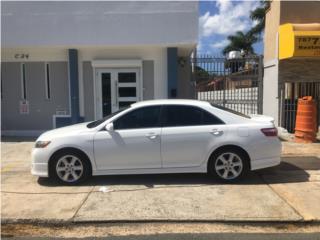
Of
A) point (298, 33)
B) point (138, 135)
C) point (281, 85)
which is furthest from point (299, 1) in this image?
point (138, 135)

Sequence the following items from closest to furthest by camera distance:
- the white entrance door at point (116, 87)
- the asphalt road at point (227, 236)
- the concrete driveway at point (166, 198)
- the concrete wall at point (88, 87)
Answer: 1. the asphalt road at point (227, 236)
2. the concrete driveway at point (166, 198)
3. the white entrance door at point (116, 87)
4. the concrete wall at point (88, 87)

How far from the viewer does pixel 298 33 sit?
11.6m

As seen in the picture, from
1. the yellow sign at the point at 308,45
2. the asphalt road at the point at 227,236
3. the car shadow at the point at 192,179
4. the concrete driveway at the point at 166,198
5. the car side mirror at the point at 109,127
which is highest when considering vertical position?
the yellow sign at the point at 308,45

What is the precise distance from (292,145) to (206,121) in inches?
184

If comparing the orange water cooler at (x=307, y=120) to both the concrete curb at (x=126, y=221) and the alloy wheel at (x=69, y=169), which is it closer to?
the concrete curb at (x=126, y=221)

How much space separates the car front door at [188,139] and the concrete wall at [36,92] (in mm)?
6818

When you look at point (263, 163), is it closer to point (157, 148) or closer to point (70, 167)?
point (157, 148)

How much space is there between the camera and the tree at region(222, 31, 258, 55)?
46.7m

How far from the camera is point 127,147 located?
6910 millimetres

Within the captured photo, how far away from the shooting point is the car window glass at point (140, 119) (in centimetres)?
706

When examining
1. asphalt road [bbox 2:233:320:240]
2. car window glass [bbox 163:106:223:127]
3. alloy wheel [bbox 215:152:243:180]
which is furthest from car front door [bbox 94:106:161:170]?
asphalt road [bbox 2:233:320:240]

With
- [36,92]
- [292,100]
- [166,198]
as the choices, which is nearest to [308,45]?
[292,100]

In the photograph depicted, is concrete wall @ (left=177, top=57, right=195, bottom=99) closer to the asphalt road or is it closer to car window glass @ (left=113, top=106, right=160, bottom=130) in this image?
car window glass @ (left=113, top=106, right=160, bottom=130)

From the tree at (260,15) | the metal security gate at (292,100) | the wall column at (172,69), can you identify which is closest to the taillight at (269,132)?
the wall column at (172,69)
